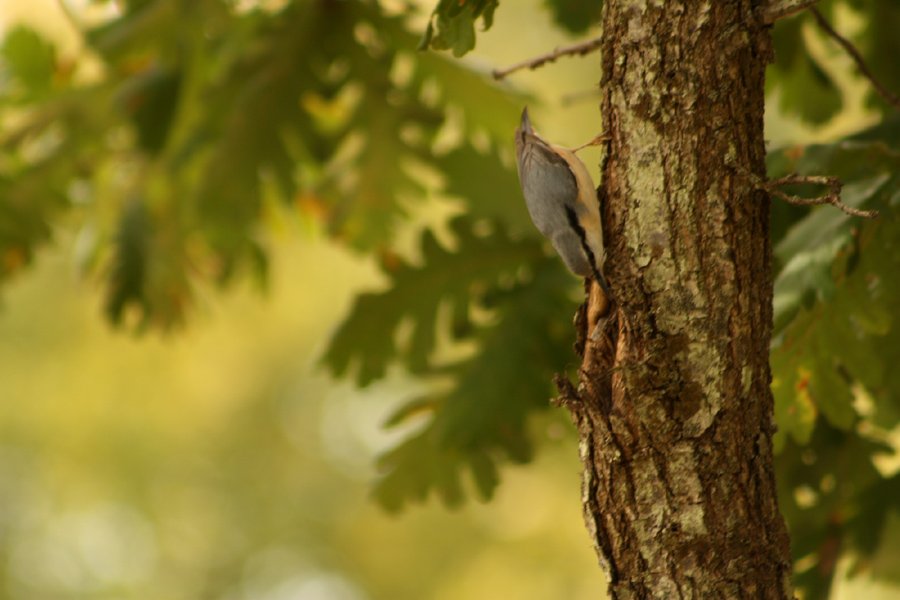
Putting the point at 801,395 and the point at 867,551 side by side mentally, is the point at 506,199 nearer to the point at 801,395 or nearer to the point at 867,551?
the point at 801,395

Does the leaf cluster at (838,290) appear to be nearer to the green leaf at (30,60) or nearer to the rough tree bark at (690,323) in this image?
the rough tree bark at (690,323)

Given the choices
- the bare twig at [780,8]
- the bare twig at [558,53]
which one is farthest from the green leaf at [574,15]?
the bare twig at [780,8]

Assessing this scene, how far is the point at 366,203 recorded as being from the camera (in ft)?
10.9

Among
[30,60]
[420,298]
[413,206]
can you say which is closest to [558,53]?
[420,298]

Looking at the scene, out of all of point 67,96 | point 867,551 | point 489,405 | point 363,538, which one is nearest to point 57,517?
point 363,538

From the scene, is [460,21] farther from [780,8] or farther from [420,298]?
[420,298]

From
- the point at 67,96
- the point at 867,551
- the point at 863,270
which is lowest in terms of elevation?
the point at 867,551

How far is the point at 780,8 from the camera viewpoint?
4.12 feet

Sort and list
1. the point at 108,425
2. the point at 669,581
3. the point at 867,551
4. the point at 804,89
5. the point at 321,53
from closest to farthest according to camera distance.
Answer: the point at 669,581 → the point at 867,551 → the point at 804,89 → the point at 321,53 → the point at 108,425

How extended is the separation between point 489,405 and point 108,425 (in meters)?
7.65

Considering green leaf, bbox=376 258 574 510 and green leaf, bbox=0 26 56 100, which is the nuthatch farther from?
green leaf, bbox=0 26 56 100

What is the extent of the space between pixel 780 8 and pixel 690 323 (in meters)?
0.54

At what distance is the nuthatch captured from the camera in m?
1.31

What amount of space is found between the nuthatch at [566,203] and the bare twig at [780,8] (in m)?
0.33
